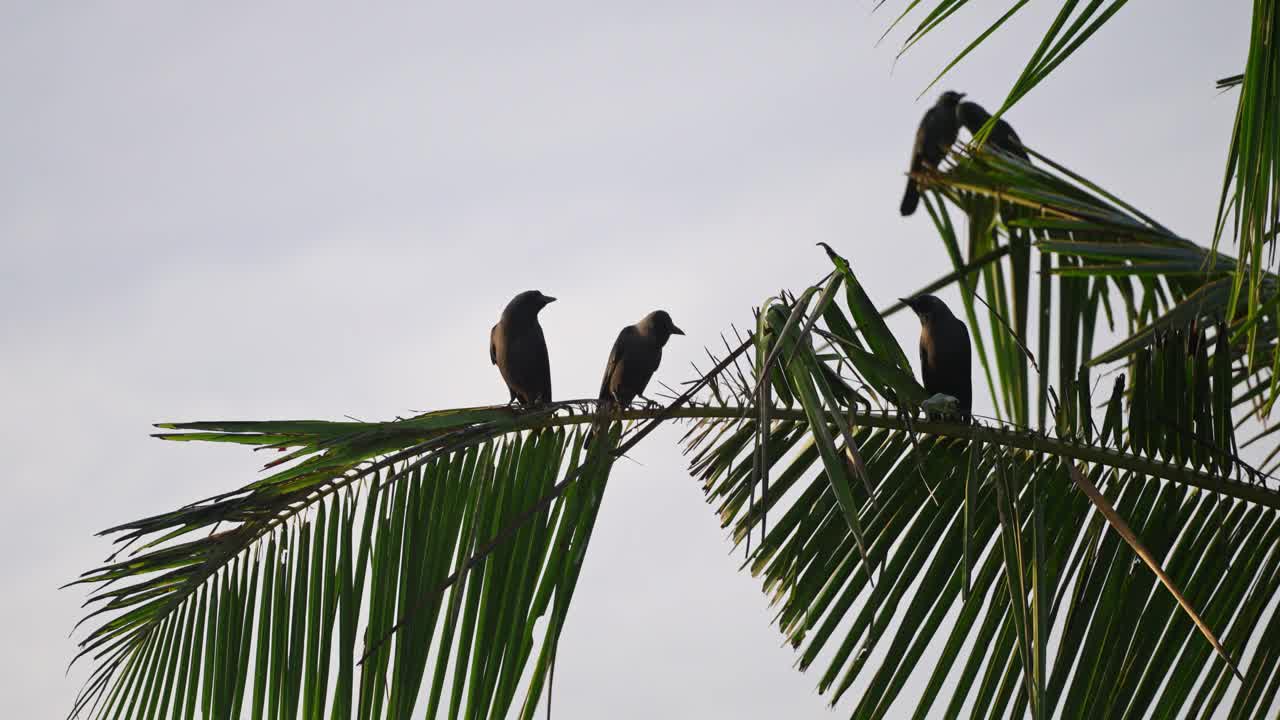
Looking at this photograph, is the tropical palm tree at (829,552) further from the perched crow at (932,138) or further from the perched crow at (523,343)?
the perched crow at (523,343)

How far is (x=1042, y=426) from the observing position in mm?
2516

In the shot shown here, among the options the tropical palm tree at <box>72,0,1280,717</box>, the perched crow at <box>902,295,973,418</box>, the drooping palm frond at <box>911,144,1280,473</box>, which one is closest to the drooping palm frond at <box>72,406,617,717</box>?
the tropical palm tree at <box>72,0,1280,717</box>

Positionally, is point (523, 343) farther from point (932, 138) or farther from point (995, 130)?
point (995, 130)

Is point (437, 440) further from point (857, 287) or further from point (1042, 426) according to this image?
point (1042, 426)

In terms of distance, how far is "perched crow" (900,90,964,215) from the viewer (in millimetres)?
3464

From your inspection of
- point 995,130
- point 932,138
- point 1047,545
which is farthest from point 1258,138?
point 932,138

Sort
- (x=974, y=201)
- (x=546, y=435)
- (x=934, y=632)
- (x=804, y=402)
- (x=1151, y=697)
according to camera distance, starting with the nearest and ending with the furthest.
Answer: (x=804, y=402), (x=1151, y=697), (x=934, y=632), (x=546, y=435), (x=974, y=201)

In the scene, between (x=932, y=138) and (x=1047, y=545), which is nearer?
(x=1047, y=545)

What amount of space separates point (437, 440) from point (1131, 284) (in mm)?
2221

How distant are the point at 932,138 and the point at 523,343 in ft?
9.09

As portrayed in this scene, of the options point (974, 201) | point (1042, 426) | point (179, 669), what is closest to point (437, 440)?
point (179, 669)

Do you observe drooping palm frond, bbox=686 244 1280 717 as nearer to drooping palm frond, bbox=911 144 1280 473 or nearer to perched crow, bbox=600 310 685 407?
drooping palm frond, bbox=911 144 1280 473

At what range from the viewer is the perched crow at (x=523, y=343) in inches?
241

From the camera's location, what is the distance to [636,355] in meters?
6.11
